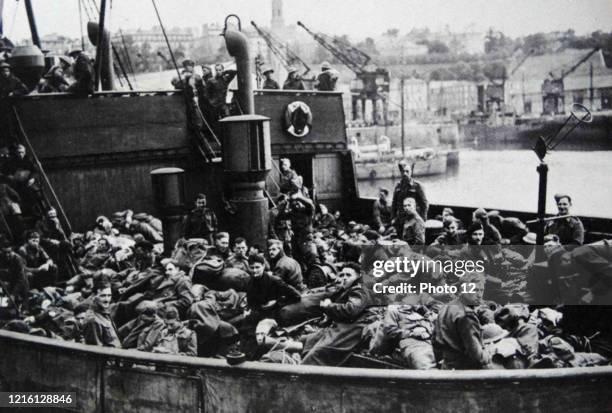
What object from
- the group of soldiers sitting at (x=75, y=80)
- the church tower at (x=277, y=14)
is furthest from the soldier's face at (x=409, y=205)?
the church tower at (x=277, y=14)

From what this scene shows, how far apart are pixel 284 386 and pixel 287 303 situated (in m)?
2.06

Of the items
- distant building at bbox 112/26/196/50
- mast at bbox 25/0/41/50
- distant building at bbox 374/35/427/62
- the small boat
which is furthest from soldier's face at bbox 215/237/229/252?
distant building at bbox 374/35/427/62

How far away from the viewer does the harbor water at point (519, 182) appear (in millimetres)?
24734

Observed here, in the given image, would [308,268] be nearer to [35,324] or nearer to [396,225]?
[396,225]

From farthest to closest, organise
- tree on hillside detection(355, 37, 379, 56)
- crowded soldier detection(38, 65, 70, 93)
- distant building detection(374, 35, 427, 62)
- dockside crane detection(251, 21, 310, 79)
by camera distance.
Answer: tree on hillside detection(355, 37, 379, 56) → distant building detection(374, 35, 427, 62) → dockside crane detection(251, 21, 310, 79) → crowded soldier detection(38, 65, 70, 93)

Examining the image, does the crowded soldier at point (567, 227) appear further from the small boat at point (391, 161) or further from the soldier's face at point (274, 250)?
the small boat at point (391, 161)

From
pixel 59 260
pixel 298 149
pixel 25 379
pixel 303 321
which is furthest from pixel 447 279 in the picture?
pixel 298 149

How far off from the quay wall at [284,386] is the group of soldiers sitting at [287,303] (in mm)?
331

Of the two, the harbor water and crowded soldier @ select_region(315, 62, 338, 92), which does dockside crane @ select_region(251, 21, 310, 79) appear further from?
the harbor water

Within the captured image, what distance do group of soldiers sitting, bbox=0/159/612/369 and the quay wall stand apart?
13.0 inches

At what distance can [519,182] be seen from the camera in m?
33.8

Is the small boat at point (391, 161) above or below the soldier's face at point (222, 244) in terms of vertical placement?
below

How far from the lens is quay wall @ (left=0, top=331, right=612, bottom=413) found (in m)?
4.31

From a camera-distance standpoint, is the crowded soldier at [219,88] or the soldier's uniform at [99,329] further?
the crowded soldier at [219,88]
